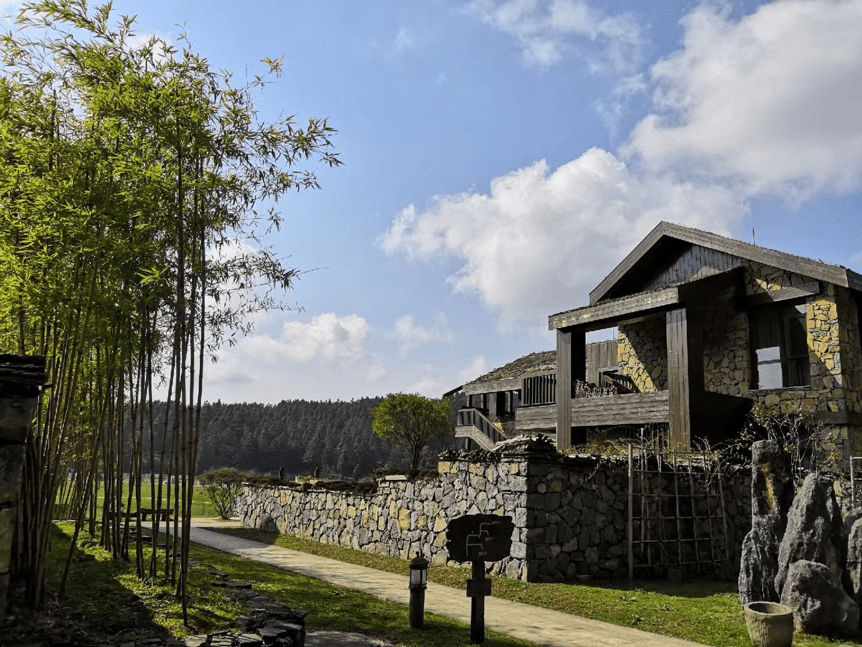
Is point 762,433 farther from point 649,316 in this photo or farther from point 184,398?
point 184,398

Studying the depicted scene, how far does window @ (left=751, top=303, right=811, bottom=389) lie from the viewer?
1598 centimetres

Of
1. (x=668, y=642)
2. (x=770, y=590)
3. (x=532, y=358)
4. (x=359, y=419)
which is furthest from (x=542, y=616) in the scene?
(x=359, y=419)

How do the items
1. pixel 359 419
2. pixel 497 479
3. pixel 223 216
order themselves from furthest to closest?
pixel 359 419, pixel 497 479, pixel 223 216

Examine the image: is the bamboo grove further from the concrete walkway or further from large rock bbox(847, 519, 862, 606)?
large rock bbox(847, 519, 862, 606)

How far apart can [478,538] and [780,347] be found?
1198cm

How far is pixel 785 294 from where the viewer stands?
16.0 m

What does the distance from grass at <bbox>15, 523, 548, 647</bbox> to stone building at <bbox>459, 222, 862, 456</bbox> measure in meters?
8.22

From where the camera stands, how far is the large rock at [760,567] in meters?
8.61

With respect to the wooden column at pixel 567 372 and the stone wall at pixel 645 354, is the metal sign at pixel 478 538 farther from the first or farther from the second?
the stone wall at pixel 645 354

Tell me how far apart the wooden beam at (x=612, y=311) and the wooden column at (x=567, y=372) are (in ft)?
1.11

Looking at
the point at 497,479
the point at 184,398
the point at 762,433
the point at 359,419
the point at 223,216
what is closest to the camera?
the point at 184,398

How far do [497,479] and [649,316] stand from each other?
6861 mm

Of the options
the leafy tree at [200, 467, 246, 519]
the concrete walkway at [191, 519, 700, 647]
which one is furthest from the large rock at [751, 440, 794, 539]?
the leafy tree at [200, 467, 246, 519]

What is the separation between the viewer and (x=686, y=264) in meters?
18.5
